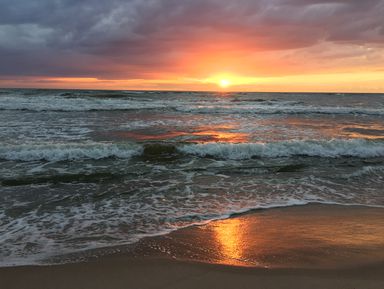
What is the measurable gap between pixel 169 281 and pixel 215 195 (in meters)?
3.43

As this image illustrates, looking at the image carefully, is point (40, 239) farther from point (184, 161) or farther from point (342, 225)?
point (184, 161)

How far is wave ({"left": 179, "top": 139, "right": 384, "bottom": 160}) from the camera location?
37.1 ft

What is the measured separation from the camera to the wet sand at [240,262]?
138 inches

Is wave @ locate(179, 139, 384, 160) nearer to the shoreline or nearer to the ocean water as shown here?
the ocean water

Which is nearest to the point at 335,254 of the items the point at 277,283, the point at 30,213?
the point at 277,283

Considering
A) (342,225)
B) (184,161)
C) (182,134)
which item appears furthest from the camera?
(182,134)

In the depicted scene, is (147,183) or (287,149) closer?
(147,183)

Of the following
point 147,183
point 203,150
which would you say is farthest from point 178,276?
point 203,150

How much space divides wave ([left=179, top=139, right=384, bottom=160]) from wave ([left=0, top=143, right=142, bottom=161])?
203 centimetres

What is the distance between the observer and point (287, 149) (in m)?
11.8

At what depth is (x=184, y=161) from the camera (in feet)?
34.0

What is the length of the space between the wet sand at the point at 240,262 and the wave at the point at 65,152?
21.4ft

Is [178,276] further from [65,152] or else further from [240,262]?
[65,152]

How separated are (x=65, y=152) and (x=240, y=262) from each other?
8.20 m
